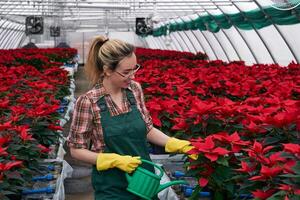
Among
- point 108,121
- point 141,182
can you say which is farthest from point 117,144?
point 141,182

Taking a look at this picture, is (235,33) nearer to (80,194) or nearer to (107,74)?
(80,194)

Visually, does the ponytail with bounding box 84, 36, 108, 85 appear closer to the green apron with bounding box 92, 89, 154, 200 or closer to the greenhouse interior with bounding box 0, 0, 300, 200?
the greenhouse interior with bounding box 0, 0, 300, 200

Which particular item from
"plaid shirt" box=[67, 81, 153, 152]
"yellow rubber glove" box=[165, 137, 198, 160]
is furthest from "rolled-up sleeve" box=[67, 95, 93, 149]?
"yellow rubber glove" box=[165, 137, 198, 160]

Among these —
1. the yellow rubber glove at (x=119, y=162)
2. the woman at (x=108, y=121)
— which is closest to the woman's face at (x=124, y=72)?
the woman at (x=108, y=121)

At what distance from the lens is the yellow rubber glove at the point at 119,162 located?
2.46 metres

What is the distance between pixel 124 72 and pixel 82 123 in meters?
0.33

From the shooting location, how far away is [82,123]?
2604mm

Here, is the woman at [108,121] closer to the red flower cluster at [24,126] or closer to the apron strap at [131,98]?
the apron strap at [131,98]

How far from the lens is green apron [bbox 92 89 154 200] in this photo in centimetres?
258

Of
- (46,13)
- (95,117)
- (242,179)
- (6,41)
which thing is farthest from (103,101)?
(6,41)

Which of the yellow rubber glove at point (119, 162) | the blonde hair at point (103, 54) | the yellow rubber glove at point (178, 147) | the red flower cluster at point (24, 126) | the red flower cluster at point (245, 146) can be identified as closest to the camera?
the red flower cluster at point (245, 146)

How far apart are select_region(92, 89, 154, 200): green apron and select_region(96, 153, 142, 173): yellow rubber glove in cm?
10

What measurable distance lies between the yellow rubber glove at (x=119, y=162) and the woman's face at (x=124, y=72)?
1.22ft

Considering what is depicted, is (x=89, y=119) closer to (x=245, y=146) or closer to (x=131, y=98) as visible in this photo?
(x=131, y=98)
